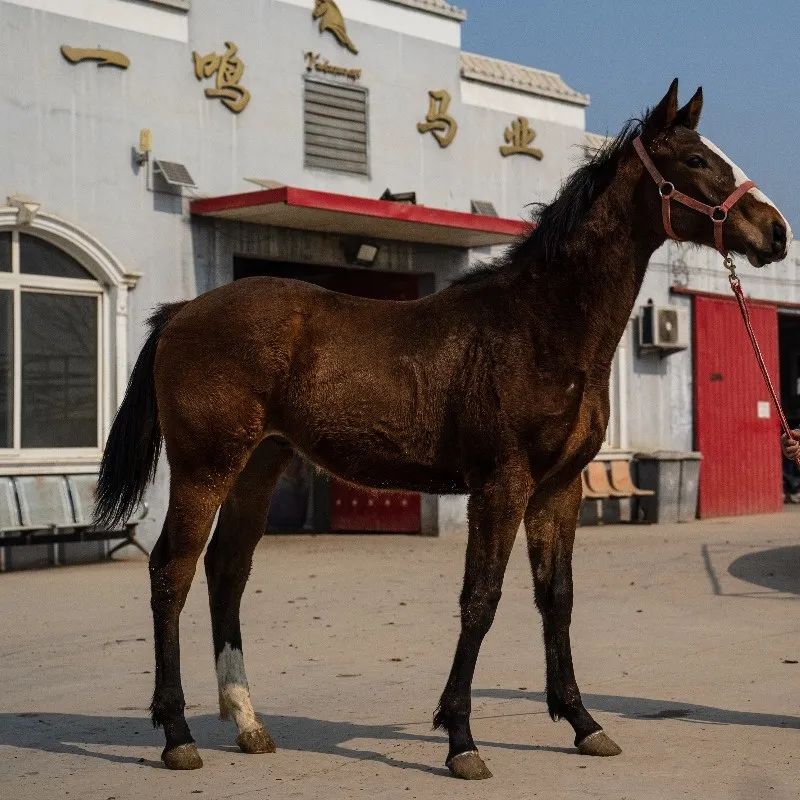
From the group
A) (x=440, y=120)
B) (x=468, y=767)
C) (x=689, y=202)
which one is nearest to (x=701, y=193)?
(x=689, y=202)

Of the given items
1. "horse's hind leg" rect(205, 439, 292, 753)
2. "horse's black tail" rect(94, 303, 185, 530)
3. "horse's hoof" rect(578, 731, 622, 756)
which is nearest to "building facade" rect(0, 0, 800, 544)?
"horse's black tail" rect(94, 303, 185, 530)

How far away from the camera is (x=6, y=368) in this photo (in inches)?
515

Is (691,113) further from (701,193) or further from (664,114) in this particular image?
(701,193)

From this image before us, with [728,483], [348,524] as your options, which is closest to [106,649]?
[348,524]

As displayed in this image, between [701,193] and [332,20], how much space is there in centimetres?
1106

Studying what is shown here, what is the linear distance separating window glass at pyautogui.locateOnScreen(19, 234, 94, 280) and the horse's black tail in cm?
764

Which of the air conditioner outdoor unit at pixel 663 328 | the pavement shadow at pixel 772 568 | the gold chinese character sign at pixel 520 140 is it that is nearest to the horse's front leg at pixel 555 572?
the pavement shadow at pixel 772 568

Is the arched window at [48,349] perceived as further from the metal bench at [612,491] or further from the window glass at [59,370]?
the metal bench at [612,491]

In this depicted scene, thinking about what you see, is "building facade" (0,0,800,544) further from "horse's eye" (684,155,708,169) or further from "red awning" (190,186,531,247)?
"horse's eye" (684,155,708,169)

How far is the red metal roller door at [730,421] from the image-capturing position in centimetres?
2000

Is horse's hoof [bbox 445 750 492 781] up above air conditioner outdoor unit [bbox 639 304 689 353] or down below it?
below

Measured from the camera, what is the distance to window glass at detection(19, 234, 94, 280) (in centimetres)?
1320

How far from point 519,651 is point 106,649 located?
2.62m

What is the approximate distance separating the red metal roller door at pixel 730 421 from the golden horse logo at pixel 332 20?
7302 millimetres
